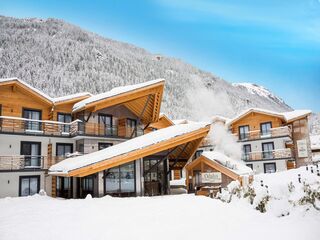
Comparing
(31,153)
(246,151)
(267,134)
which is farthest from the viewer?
(246,151)

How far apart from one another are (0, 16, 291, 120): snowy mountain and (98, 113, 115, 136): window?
1415 inches

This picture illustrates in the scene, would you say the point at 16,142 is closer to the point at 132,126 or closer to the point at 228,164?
A: the point at 132,126

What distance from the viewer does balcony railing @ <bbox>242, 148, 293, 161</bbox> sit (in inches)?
1122

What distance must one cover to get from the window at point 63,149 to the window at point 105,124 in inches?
102

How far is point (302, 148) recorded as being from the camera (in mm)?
30281

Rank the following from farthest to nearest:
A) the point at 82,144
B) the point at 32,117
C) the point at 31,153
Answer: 1. the point at 82,144
2. the point at 32,117
3. the point at 31,153

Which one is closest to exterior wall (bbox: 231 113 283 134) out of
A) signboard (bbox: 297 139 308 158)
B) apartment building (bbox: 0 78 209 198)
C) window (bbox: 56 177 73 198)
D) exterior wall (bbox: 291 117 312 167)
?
exterior wall (bbox: 291 117 312 167)

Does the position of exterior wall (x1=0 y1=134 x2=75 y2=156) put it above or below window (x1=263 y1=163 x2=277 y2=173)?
above

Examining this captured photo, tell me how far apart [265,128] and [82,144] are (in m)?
20.2

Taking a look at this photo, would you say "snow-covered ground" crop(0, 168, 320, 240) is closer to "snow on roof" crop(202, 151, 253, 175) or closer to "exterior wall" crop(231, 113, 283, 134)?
"snow on roof" crop(202, 151, 253, 175)

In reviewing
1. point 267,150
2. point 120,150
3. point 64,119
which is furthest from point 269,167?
point 64,119

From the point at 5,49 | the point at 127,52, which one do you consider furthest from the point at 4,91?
the point at 127,52

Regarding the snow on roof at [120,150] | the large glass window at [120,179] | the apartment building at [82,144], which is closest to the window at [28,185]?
the apartment building at [82,144]

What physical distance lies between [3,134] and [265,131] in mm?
25316
